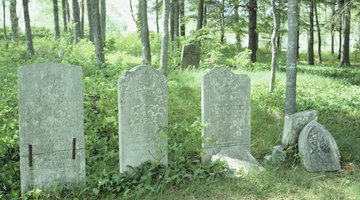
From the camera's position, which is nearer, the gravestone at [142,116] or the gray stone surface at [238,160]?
the gravestone at [142,116]

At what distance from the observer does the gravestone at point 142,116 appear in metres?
5.38

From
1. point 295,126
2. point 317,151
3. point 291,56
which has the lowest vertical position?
point 317,151

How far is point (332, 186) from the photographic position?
17.0 feet

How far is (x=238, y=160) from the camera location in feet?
19.2

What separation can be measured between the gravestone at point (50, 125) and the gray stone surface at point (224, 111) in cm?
198

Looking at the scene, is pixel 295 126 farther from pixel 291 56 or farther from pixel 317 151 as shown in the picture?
pixel 291 56

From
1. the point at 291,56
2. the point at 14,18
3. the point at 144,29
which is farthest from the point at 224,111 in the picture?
the point at 14,18

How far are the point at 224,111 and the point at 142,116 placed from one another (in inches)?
57.5

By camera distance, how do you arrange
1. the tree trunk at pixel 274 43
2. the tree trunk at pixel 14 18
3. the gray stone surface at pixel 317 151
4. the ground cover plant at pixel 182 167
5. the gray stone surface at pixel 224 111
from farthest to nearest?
the tree trunk at pixel 14 18
the tree trunk at pixel 274 43
the gray stone surface at pixel 224 111
the gray stone surface at pixel 317 151
the ground cover plant at pixel 182 167

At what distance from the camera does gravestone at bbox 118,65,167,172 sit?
5.38m

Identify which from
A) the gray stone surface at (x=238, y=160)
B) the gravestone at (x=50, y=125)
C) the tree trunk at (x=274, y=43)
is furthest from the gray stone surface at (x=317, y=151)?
the tree trunk at (x=274, y=43)

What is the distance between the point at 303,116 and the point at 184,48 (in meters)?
7.88

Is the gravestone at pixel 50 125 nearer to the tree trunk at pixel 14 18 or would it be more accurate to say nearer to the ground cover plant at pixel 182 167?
the ground cover plant at pixel 182 167

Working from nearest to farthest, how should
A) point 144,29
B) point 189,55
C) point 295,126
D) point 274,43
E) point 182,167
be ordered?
point 182,167 → point 295,126 → point 274,43 → point 144,29 → point 189,55
